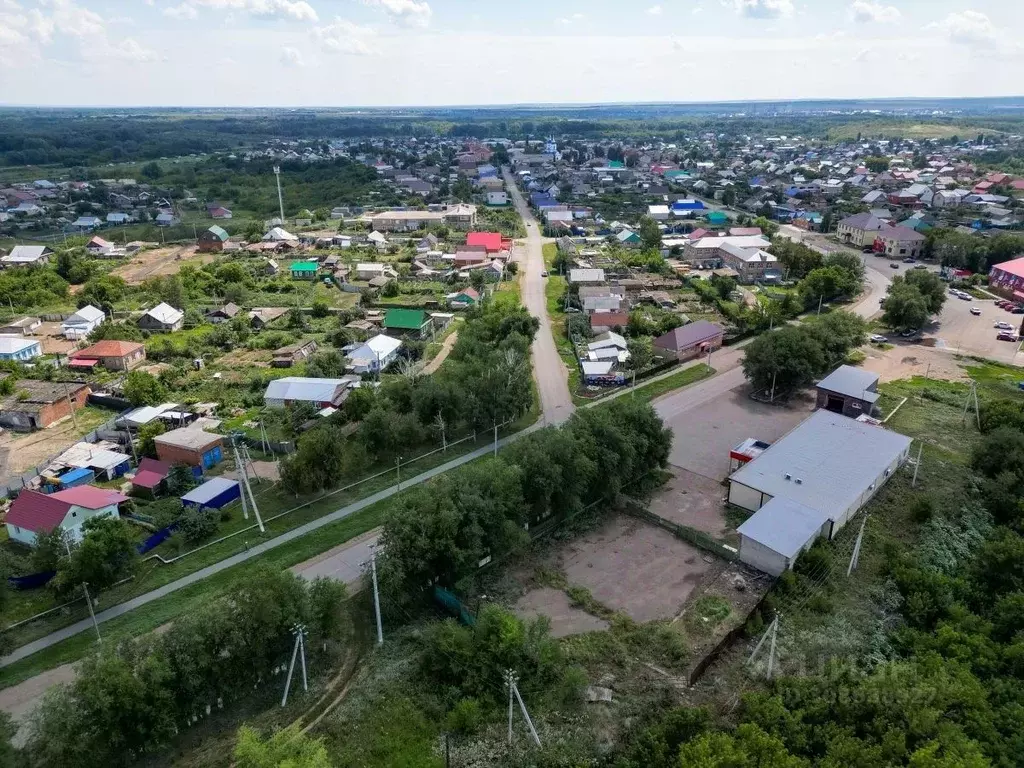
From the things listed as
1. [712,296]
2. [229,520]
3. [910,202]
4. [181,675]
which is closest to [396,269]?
[712,296]

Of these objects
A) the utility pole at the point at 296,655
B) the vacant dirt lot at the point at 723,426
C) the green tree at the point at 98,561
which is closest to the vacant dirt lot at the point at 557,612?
the utility pole at the point at 296,655

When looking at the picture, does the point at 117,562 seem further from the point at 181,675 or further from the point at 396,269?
the point at 396,269

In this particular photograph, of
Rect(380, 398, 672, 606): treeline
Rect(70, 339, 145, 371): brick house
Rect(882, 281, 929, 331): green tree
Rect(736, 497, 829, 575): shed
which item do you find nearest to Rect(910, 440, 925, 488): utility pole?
Rect(736, 497, 829, 575): shed

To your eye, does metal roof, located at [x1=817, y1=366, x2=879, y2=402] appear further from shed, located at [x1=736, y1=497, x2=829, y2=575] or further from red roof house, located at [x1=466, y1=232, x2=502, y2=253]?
Result: red roof house, located at [x1=466, y1=232, x2=502, y2=253]

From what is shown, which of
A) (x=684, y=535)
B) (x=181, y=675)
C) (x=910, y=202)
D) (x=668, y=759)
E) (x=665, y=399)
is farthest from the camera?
(x=910, y=202)

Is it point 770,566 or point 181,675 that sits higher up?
point 181,675

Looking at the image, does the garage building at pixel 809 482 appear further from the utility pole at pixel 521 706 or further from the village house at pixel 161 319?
the village house at pixel 161 319

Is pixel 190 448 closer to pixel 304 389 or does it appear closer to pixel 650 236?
pixel 304 389
